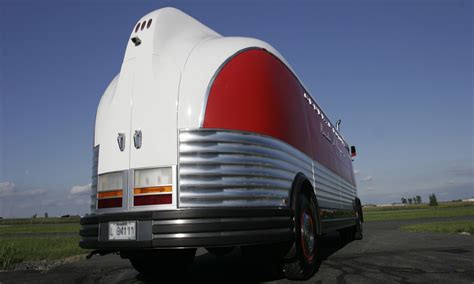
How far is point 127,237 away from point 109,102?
1675mm

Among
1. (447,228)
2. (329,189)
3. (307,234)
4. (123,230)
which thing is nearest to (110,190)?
(123,230)

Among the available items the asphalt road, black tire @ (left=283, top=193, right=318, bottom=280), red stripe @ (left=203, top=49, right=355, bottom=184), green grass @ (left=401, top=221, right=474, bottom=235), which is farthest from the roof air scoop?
green grass @ (left=401, top=221, right=474, bottom=235)

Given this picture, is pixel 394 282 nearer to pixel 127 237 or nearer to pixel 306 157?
pixel 306 157

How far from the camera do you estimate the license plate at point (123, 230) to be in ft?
11.9

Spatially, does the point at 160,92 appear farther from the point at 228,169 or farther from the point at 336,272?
the point at 336,272

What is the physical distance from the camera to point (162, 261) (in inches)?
204

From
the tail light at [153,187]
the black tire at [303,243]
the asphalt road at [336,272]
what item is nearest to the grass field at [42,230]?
the asphalt road at [336,272]

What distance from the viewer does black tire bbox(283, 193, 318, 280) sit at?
14.5 ft

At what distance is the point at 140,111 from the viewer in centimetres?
399

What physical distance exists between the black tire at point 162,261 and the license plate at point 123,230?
110cm

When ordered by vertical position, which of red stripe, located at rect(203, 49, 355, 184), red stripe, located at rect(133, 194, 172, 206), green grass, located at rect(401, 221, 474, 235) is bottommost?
green grass, located at rect(401, 221, 474, 235)

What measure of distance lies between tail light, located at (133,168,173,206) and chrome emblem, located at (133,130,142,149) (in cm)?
27

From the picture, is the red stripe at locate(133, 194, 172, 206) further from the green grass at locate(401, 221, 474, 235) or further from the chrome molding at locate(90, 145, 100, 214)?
the green grass at locate(401, 221, 474, 235)

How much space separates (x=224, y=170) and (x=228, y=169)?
45mm
